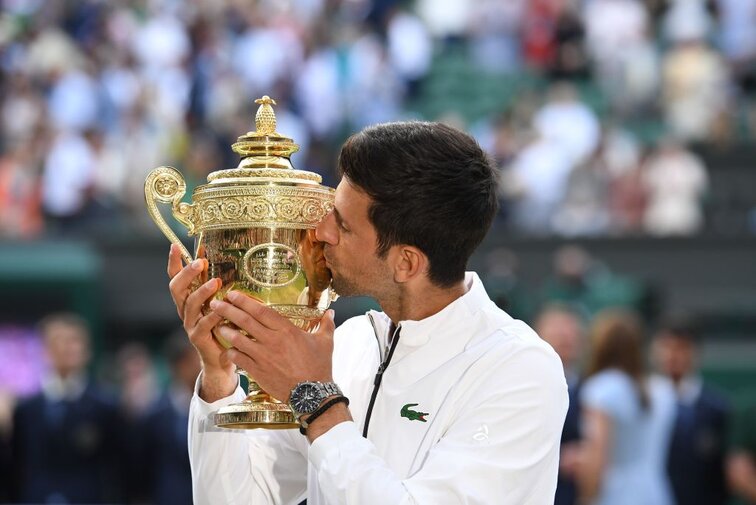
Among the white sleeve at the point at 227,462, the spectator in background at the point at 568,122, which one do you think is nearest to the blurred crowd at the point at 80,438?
the white sleeve at the point at 227,462

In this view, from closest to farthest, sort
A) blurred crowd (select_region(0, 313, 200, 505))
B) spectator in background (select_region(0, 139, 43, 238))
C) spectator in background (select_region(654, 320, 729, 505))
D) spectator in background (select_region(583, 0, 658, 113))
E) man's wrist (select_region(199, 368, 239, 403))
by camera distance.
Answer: man's wrist (select_region(199, 368, 239, 403)) → spectator in background (select_region(654, 320, 729, 505)) → blurred crowd (select_region(0, 313, 200, 505)) → spectator in background (select_region(0, 139, 43, 238)) → spectator in background (select_region(583, 0, 658, 113))

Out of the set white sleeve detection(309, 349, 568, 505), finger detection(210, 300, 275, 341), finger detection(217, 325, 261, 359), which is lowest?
white sleeve detection(309, 349, 568, 505)

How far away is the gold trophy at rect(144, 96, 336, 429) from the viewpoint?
3.02 meters

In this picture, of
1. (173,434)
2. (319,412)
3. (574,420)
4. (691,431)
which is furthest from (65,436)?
(319,412)

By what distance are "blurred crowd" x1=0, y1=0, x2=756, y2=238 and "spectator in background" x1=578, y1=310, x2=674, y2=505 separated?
541 centimetres

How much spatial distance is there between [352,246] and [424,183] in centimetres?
23

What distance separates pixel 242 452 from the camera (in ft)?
10.3

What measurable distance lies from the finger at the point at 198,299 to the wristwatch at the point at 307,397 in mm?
279

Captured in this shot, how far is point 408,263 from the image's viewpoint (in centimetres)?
301

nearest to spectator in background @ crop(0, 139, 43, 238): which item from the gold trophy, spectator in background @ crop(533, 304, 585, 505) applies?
spectator in background @ crop(533, 304, 585, 505)

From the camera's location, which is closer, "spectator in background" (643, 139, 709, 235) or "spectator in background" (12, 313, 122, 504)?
"spectator in background" (12, 313, 122, 504)

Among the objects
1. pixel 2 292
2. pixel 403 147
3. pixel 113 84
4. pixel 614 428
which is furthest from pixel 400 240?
pixel 113 84

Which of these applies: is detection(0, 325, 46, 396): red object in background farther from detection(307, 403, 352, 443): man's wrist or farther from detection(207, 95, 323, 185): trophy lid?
detection(307, 403, 352, 443): man's wrist

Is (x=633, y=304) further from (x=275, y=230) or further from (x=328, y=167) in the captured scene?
(x=275, y=230)
